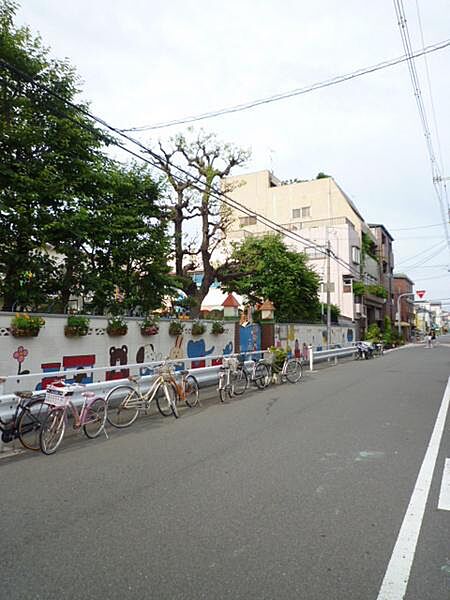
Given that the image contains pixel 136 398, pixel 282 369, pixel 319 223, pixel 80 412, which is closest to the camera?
pixel 80 412

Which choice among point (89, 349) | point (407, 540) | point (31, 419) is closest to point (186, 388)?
point (89, 349)

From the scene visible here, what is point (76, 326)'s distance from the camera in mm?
9961

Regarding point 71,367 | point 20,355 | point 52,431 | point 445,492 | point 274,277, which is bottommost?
point 445,492

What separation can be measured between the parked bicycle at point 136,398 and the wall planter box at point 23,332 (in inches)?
89.7

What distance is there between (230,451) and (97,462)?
1831mm

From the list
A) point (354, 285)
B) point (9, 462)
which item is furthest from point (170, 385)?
point (354, 285)

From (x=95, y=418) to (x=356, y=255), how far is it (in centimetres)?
4076

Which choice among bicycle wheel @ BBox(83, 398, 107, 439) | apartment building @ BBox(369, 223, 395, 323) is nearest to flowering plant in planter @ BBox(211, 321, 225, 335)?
bicycle wheel @ BBox(83, 398, 107, 439)

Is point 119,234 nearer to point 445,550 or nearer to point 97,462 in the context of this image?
point 97,462

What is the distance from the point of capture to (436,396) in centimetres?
1093

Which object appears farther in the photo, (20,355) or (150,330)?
(150,330)

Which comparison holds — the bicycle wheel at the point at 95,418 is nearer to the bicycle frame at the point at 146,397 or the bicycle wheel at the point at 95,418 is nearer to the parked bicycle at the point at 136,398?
the parked bicycle at the point at 136,398

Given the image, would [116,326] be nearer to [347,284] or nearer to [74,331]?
[74,331]

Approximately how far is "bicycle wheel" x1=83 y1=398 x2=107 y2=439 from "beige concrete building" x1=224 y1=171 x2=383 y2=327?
32364mm
